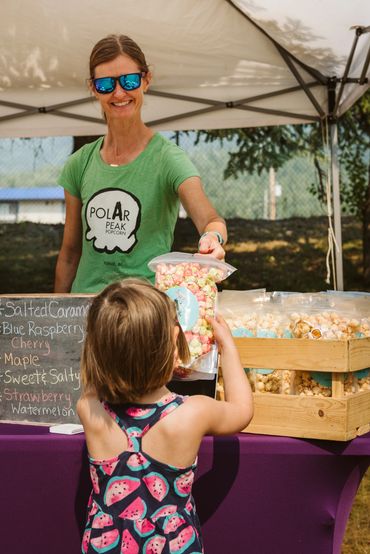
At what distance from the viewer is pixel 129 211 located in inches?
94.0

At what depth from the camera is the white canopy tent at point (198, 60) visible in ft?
12.4

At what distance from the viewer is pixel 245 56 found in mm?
4160

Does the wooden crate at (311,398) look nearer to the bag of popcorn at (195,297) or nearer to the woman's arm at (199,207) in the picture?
the bag of popcorn at (195,297)

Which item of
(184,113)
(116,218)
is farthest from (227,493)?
(184,113)

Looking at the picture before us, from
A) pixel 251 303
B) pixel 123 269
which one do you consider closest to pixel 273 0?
pixel 123 269

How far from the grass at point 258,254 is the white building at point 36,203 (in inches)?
4.4

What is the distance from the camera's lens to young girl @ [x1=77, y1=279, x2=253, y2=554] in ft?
4.88

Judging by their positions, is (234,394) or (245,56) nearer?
(234,394)

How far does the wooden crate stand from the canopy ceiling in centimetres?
214

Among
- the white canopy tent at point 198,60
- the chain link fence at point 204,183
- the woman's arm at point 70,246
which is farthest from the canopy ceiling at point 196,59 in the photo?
the chain link fence at point 204,183

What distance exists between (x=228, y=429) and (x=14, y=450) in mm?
558

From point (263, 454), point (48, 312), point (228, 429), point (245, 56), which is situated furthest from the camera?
point (245, 56)

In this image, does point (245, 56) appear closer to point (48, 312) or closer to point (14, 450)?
point (48, 312)

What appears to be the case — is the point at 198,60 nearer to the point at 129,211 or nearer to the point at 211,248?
the point at 129,211
